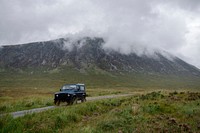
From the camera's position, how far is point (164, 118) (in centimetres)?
1505

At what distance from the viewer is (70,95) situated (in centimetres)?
2934

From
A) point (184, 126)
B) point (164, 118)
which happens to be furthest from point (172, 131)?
point (164, 118)

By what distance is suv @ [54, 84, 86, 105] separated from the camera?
95.8ft

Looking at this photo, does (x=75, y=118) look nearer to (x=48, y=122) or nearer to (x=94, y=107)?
(x=48, y=122)

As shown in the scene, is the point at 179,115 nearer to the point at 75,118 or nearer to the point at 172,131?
the point at 172,131

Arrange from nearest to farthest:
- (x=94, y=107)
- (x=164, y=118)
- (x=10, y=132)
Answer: (x=10, y=132) → (x=164, y=118) → (x=94, y=107)

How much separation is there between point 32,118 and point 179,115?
28.7 feet

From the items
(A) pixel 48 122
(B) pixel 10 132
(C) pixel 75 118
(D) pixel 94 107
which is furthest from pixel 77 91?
(B) pixel 10 132

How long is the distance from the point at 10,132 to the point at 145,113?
874 cm

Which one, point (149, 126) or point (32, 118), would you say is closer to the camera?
point (149, 126)

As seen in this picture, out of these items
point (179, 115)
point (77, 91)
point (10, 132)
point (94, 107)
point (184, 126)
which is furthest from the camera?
point (77, 91)

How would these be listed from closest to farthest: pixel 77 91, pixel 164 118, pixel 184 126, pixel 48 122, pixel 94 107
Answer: pixel 184 126 → pixel 48 122 → pixel 164 118 → pixel 94 107 → pixel 77 91

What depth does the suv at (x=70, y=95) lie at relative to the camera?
2920cm

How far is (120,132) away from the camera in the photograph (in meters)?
11.9
